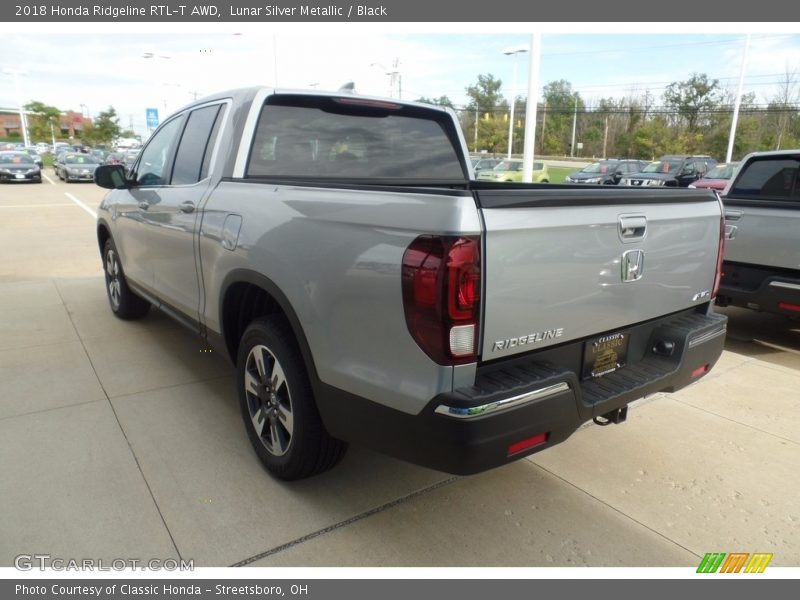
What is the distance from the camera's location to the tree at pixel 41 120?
87875 millimetres

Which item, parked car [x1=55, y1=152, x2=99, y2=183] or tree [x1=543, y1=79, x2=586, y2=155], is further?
tree [x1=543, y1=79, x2=586, y2=155]

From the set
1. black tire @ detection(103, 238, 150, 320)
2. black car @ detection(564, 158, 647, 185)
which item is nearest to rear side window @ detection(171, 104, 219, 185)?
black tire @ detection(103, 238, 150, 320)

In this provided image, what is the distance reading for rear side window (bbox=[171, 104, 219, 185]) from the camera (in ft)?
12.1

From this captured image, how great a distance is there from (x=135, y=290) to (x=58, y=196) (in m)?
19.7

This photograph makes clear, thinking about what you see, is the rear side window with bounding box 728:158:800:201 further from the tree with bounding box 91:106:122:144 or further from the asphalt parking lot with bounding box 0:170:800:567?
the tree with bounding box 91:106:122:144

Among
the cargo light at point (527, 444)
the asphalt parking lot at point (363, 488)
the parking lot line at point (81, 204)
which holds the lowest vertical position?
the parking lot line at point (81, 204)

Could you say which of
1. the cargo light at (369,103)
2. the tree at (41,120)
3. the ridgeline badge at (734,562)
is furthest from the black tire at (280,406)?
the tree at (41,120)

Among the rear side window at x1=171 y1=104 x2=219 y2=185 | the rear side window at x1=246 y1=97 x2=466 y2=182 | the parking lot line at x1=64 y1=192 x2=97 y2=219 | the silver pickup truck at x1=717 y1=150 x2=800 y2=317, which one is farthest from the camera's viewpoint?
the parking lot line at x1=64 y1=192 x2=97 y2=219

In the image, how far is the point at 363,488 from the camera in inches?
117

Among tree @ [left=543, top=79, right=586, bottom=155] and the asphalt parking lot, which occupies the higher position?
tree @ [left=543, top=79, right=586, bottom=155]

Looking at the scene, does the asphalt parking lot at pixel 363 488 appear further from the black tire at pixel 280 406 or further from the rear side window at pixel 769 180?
the rear side window at pixel 769 180

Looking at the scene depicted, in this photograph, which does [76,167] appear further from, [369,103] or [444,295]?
→ [444,295]

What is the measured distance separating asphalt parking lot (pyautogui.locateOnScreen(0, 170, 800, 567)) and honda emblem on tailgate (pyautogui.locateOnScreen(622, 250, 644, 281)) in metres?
1.18

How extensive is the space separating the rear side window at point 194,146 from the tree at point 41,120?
3907 inches
